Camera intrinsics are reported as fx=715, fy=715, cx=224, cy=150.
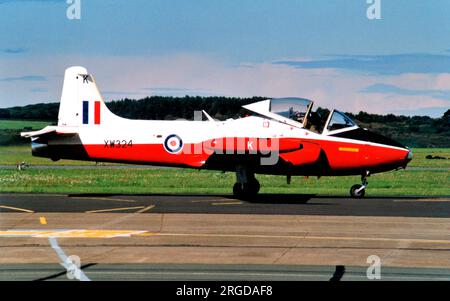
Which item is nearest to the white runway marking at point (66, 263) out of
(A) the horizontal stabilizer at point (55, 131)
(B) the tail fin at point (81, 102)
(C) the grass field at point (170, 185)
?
(A) the horizontal stabilizer at point (55, 131)

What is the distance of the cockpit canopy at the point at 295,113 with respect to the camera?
23781 millimetres

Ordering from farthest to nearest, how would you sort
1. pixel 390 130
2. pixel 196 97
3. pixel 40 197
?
pixel 390 130 < pixel 196 97 < pixel 40 197

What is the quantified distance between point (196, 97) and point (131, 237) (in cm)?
1897

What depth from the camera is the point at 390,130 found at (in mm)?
91688

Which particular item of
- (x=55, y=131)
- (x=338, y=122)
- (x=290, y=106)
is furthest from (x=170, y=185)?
(x=338, y=122)

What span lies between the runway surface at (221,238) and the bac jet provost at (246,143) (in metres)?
1.43

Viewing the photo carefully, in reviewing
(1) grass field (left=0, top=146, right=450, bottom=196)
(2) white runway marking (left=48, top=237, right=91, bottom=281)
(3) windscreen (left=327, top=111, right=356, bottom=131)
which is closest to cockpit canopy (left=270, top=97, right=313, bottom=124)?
(3) windscreen (left=327, top=111, right=356, bottom=131)

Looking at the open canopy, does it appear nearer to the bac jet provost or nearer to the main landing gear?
the bac jet provost

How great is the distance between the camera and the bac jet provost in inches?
940

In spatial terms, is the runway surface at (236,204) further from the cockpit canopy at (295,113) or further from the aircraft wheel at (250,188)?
the cockpit canopy at (295,113)

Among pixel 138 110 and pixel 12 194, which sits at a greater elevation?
pixel 138 110
